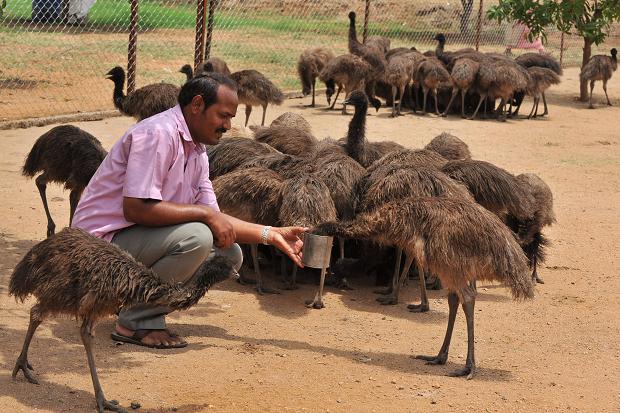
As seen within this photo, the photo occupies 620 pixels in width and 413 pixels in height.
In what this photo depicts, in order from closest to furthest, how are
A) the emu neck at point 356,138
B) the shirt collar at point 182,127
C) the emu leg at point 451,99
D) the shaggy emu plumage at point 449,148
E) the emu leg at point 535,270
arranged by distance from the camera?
1. the shirt collar at point 182,127
2. the emu leg at point 535,270
3. the emu neck at point 356,138
4. the shaggy emu plumage at point 449,148
5. the emu leg at point 451,99

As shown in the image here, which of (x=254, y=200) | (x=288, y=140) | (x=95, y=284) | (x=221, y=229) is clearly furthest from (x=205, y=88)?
(x=288, y=140)

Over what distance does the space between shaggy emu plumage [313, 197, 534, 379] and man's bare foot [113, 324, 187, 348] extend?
1.44 m

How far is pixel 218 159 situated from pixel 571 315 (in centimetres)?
309

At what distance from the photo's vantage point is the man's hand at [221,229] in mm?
5312

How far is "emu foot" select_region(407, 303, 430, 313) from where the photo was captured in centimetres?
700

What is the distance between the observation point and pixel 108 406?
476 centimetres

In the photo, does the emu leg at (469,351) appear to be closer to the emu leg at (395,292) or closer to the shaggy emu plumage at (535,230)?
the emu leg at (395,292)

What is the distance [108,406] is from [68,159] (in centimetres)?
349

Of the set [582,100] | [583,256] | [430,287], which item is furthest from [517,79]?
[430,287]

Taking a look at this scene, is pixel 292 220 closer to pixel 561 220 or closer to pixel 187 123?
pixel 187 123

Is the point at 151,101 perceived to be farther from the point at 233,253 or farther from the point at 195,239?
the point at 195,239

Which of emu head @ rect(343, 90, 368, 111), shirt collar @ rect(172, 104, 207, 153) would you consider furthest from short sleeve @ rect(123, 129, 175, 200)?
emu head @ rect(343, 90, 368, 111)

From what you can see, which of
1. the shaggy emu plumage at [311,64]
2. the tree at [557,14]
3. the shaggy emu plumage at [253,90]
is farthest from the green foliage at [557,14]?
the shaggy emu plumage at [253,90]

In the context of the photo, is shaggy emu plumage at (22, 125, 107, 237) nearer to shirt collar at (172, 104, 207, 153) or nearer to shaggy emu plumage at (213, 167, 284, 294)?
shaggy emu plumage at (213, 167, 284, 294)
